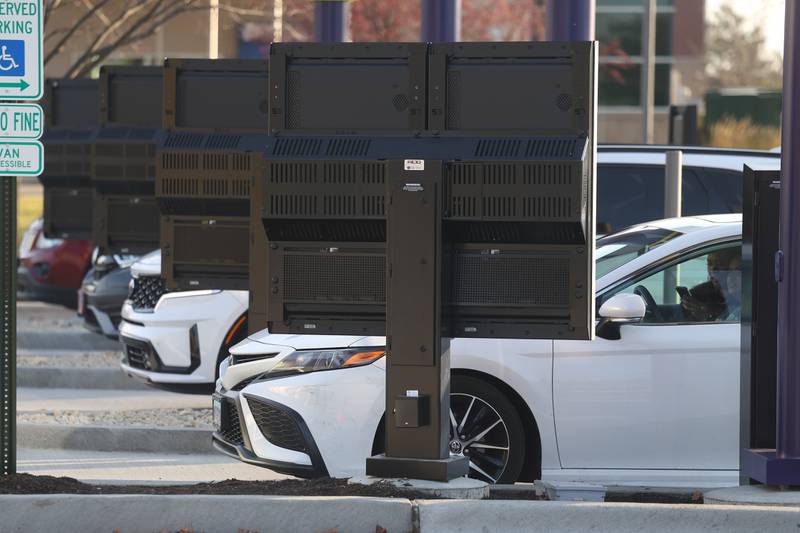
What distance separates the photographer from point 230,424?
8461 millimetres

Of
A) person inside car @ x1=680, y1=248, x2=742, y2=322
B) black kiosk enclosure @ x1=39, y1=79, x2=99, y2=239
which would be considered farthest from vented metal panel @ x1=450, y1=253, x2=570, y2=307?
black kiosk enclosure @ x1=39, y1=79, x2=99, y2=239

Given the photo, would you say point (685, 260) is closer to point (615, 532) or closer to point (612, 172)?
point (615, 532)

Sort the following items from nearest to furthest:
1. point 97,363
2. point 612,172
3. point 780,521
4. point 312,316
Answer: point 780,521, point 312,316, point 612,172, point 97,363

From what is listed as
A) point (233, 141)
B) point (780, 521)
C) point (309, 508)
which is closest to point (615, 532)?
point (780, 521)

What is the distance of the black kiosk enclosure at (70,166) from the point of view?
13148 mm

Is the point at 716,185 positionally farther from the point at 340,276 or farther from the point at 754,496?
the point at 340,276

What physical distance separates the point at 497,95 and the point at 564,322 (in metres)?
1.01

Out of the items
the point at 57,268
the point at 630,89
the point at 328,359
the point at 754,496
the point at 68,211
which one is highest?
the point at 630,89

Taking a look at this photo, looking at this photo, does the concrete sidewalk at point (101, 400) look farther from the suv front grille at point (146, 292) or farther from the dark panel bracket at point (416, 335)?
the dark panel bracket at point (416, 335)

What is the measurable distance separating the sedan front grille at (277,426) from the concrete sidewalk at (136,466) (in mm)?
1248

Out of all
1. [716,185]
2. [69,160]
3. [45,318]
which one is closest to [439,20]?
[716,185]

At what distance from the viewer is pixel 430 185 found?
6.54 metres

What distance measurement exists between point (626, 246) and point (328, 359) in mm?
1847

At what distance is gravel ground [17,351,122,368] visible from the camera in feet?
45.5
